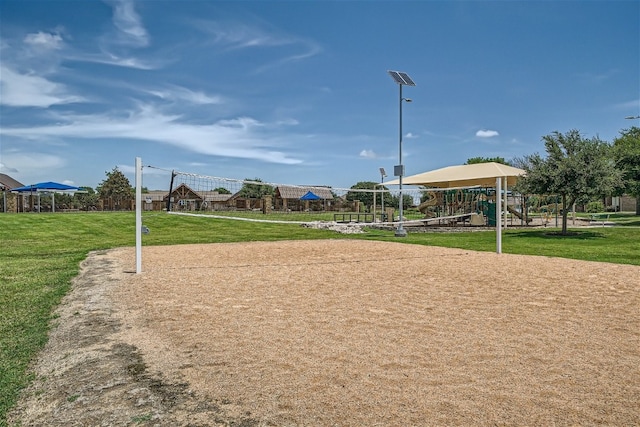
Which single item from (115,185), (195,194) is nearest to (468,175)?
(195,194)

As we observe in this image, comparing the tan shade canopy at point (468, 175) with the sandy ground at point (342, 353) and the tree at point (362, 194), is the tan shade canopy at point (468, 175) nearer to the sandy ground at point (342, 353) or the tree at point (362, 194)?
the sandy ground at point (342, 353)

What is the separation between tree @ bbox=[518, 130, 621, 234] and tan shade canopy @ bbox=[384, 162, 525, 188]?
12.5 ft

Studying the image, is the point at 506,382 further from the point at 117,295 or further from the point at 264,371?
the point at 117,295

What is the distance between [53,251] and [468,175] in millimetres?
17474

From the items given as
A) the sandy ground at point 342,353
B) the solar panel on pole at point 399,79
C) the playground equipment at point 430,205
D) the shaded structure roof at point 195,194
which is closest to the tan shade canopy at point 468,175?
the playground equipment at point 430,205

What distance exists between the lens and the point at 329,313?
520 cm

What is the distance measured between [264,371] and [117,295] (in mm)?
3790

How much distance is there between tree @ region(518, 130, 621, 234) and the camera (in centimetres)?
1566

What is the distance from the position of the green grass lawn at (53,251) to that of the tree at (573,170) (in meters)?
1.68

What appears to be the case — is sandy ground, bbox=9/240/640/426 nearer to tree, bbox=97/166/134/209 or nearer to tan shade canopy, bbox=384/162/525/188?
tan shade canopy, bbox=384/162/525/188

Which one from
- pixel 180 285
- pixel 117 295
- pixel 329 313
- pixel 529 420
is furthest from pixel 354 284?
pixel 529 420

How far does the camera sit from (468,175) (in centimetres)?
2205

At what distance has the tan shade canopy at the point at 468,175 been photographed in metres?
21.5

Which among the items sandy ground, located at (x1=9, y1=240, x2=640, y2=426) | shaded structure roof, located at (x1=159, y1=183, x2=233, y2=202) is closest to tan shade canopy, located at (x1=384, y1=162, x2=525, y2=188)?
shaded structure roof, located at (x1=159, y1=183, x2=233, y2=202)
